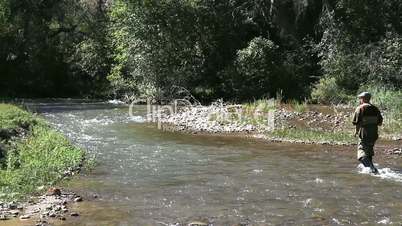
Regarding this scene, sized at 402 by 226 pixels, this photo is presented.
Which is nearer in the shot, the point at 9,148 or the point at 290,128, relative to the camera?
the point at 9,148

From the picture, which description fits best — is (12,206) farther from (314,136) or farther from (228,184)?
(314,136)

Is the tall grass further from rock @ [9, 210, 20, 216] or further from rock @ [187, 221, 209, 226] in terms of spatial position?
→ rock @ [9, 210, 20, 216]

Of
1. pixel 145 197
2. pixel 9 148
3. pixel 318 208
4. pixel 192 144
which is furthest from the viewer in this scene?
pixel 192 144

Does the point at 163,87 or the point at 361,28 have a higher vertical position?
the point at 361,28

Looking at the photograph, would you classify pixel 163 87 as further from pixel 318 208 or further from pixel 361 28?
pixel 318 208

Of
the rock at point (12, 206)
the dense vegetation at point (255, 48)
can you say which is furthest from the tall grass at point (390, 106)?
the rock at point (12, 206)

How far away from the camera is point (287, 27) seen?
34625mm

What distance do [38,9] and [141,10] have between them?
42.5 feet

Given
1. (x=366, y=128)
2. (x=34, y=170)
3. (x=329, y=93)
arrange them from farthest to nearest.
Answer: (x=329, y=93) < (x=366, y=128) < (x=34, y=170)

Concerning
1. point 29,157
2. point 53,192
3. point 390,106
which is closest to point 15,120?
point 29,157

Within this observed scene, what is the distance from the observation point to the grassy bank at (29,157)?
12703 mm

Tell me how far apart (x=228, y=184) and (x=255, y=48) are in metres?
19.0

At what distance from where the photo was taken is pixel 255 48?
1252 inches

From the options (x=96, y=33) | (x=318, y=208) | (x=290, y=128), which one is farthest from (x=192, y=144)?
(x=96, y=33)
